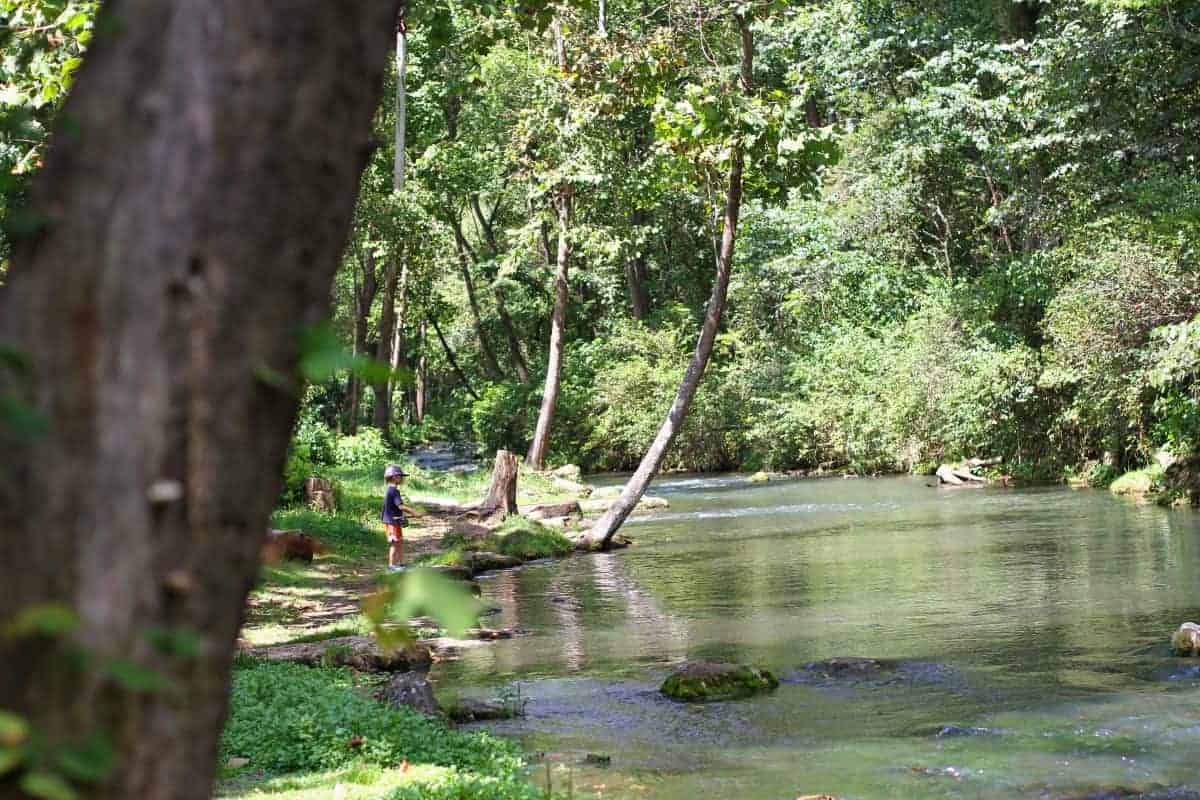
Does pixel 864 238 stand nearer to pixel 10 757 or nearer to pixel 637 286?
pixel 637 286

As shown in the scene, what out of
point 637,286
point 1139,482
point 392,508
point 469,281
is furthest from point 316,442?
point 637,286

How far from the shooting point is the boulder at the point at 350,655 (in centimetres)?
1035

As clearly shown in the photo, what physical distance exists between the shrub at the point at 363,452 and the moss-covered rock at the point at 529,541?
9605 mm

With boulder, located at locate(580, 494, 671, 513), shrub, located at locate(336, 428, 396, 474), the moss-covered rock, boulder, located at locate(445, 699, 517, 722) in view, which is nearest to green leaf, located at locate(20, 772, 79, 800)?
boulder, located at locate(445, 699, 517, 722)

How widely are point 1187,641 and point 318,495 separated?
14.4 meters

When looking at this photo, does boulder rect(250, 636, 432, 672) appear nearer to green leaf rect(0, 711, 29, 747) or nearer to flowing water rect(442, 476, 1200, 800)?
flowing water rect(442, 476, 1200, 800)

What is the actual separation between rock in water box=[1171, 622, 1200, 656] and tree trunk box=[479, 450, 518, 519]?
1442 centimetres

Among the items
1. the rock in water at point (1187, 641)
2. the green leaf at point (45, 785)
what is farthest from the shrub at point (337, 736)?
the rock in water at point (1187, 641)

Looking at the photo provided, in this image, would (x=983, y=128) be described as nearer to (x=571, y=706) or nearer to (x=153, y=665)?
(x=571, y=706)

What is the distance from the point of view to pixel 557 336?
1275 inches

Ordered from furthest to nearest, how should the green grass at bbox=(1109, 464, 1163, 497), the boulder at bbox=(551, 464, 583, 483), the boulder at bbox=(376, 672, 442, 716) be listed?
the boulder at bbox=(551, 464, 583, 483), the green grass at bbox=(1109, 464, 1163, 497), the boulder at bbox=(376, 672, 442, 716)

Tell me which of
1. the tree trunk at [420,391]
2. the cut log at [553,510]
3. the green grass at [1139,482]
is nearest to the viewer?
the green grass at [1139,482]

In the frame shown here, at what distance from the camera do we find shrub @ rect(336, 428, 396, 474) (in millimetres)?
30953

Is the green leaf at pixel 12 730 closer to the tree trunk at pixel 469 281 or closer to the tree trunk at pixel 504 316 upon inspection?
the tree trunk at pixel 469 281
